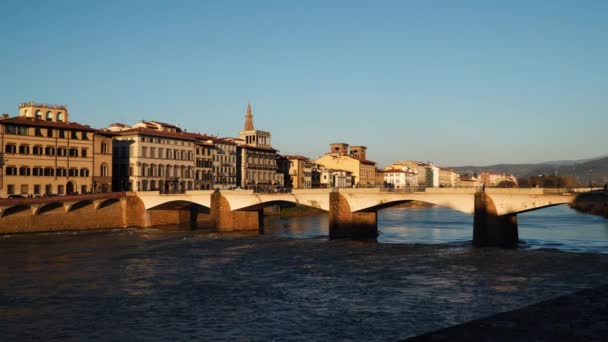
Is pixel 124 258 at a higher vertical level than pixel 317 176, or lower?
lower

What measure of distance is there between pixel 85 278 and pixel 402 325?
2255cm

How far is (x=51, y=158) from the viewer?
260 feet

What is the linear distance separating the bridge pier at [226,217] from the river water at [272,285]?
1069 centimetres

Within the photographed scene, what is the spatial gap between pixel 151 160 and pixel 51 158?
18147 millimetres

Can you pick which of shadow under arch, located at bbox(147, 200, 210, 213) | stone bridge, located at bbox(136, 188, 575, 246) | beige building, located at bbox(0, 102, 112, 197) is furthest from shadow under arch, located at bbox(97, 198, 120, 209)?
beige building, located at bbox(0, 102, 112, 197)

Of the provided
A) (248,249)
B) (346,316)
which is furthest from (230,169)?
(346,316)

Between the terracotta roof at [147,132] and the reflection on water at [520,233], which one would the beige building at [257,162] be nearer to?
the terracotta roof at [147,132]

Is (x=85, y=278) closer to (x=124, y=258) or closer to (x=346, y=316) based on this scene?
(x=124, y=258)

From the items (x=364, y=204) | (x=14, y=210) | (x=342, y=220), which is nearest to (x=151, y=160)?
(x=14, y=210)

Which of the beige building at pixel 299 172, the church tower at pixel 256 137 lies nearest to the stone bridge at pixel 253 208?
the church tower at pixel 256 137

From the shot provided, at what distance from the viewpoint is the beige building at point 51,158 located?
74.9 metres

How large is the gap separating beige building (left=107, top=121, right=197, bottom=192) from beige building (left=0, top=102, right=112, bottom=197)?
508cm

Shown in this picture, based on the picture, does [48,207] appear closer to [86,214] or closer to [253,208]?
[86,214]

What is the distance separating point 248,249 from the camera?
5328cm
